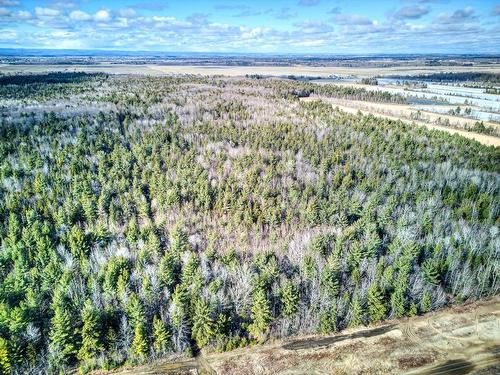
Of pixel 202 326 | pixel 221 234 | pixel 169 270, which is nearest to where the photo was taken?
pixel 202 326

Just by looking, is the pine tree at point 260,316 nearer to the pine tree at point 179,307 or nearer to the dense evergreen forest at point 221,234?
the dense evergreen forest at point 221,234

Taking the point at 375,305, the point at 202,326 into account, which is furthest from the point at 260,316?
the point at 375,305

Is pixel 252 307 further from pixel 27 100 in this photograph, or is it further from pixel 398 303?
pixel 27 100

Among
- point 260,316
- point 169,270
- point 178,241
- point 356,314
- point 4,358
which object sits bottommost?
point 356,314

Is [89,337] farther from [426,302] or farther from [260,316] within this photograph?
[426,302]

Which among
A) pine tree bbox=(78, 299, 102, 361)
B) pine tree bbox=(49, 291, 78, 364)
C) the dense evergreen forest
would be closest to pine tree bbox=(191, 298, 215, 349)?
the dense evergreen forest
